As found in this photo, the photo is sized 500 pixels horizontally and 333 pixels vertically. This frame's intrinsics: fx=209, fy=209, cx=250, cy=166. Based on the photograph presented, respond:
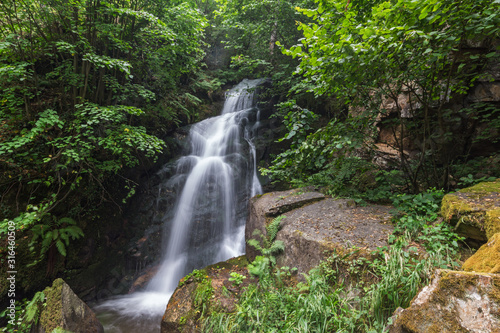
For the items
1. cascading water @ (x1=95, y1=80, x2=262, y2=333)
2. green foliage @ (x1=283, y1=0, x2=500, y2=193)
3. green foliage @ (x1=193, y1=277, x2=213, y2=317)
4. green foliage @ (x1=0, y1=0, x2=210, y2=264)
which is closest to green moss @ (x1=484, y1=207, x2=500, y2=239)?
green foliage @ (x1=283, y1=0, x2=500, y2=193)

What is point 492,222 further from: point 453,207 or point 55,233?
point 55,233

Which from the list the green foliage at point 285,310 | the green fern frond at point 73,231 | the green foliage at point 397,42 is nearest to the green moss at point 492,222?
the green foliage at point 285,310

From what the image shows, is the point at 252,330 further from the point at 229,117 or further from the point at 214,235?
the point at 229,117

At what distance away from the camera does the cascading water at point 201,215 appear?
18.5ft

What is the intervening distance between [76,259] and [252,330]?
20.4 feet

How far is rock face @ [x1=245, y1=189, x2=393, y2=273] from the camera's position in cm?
297

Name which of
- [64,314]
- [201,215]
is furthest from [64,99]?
[201,215]

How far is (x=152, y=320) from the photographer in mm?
5070

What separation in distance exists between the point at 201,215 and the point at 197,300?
4623 millimetres

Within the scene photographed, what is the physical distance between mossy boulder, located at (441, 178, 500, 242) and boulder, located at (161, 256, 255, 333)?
3.07 m

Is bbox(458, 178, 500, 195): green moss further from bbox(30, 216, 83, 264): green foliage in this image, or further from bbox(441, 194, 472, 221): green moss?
bbox(30, 216, 83, 264): green foliage

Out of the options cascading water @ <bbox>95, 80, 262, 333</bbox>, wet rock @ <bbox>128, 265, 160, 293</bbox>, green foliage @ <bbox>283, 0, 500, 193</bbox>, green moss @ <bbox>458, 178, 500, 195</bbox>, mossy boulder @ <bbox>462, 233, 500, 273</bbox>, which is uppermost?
green foliage @ <bbox>283, 0, 500, 193</bbox>

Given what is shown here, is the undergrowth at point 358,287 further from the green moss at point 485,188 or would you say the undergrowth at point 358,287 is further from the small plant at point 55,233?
the small plant at point 55,233

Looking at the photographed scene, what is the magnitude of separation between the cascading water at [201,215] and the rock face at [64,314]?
3.59 ft
